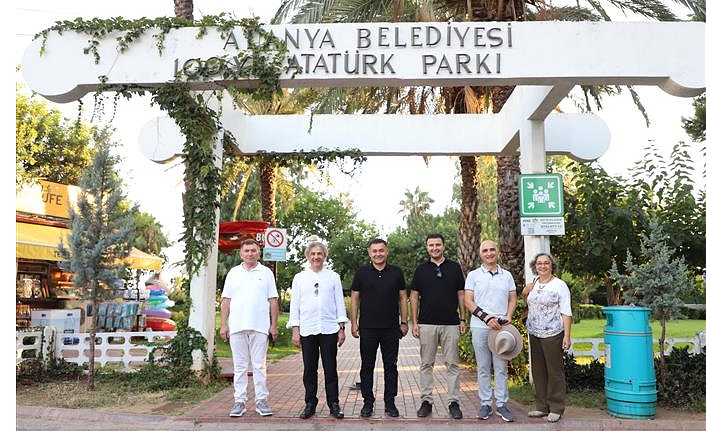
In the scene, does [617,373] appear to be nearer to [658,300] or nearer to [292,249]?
[658,300]

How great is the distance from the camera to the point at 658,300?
23.2 feet

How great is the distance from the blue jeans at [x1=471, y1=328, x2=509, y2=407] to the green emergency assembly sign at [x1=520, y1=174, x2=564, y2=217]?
2441 mm

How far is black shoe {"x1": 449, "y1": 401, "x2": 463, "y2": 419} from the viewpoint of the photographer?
647 cm

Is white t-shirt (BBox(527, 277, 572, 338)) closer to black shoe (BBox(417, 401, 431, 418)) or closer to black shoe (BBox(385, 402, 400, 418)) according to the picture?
black shoe (BBox(417, 401, 431, 418))

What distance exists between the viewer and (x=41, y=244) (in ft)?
40.1

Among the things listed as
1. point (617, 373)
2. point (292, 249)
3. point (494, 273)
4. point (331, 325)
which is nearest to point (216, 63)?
point (331, 325)

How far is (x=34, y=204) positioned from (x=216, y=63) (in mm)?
10124

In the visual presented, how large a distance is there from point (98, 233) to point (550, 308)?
6.30 meters

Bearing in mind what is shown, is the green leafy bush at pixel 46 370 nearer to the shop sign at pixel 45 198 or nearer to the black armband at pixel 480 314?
the shop sign at pixel 45 198

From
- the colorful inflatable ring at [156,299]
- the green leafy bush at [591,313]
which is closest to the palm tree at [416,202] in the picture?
the green leafy bush at [591,313]

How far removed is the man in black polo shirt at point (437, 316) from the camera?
255 inches

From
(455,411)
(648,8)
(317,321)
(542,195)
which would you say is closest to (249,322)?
(317,321)

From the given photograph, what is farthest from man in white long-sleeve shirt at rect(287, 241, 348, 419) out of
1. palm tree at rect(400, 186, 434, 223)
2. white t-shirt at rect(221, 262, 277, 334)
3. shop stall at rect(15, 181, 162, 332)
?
palm tree at rect(400, 186, 434, 223)

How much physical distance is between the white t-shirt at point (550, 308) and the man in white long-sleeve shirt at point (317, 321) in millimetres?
2116
